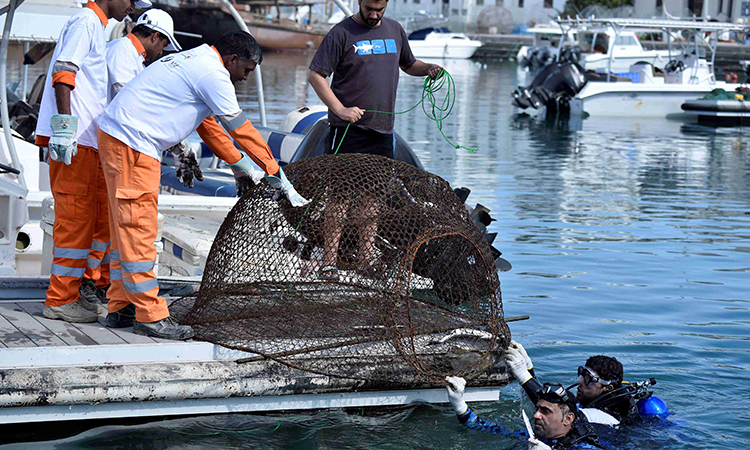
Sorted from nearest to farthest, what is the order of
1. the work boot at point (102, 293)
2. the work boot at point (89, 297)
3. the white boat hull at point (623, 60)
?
the work boot at point (89, 297) → the work boot at point (102, 293) → the white boat hull at point (623, 60)

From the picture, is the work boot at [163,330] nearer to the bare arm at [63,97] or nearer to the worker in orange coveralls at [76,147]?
the worker in orange coveralls at [76,147]

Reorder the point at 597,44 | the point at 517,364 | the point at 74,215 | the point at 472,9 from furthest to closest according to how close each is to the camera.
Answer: the point at 472,9, the point at 597,44, the point at 517,364, the point at 74,215

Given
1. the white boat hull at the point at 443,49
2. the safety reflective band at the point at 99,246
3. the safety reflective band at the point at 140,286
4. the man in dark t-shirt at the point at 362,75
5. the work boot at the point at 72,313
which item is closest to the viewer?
the safety reflective band at the point at 140,286

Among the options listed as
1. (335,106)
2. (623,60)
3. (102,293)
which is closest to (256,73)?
(335,106)

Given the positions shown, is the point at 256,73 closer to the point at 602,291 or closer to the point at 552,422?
the point at 602,291

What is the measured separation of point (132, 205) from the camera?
4.94m

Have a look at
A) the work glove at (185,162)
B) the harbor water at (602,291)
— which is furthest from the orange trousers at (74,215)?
the harbor water at (602,291)

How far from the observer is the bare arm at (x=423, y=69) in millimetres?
6426

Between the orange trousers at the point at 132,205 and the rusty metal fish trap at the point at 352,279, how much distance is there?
0.57 m

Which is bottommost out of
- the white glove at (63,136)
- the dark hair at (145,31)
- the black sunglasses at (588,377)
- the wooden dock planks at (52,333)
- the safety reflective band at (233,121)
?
the black sunglasses at (588,377)

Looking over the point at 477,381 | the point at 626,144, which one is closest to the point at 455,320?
the point at 477,381

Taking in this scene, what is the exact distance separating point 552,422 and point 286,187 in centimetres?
193

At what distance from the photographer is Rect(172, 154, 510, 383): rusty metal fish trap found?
538cm

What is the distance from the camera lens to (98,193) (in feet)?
17.9
